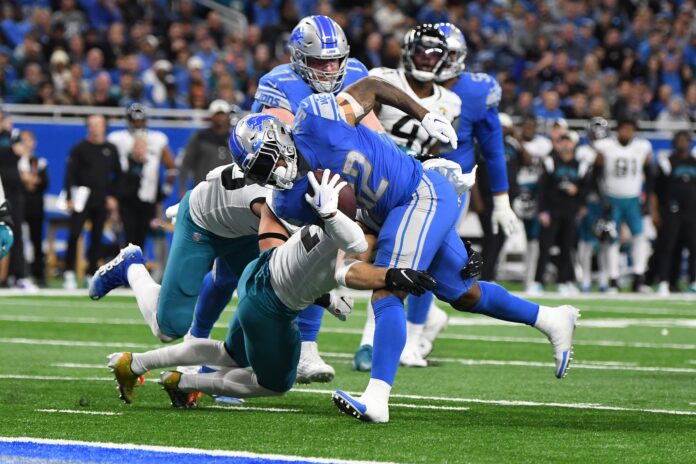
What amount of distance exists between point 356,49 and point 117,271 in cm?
1309

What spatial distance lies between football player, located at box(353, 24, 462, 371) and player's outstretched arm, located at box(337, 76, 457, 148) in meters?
1.73

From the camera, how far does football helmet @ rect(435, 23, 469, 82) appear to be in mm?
8562

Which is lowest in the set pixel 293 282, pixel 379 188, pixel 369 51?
pixel 369 51

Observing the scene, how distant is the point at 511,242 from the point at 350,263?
42.4ft

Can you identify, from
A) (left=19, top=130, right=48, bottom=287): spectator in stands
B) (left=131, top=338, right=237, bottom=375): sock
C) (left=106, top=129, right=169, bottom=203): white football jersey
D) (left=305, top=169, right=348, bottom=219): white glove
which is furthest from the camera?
(left=19, top=130, right=48, bottom=287): spectator in stands

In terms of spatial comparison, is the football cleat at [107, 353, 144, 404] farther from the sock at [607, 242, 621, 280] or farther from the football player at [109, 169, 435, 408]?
the sock at [607, 242, 621, 280]

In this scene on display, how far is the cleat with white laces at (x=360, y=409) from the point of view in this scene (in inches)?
219

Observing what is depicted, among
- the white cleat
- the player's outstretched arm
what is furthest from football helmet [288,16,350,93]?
the white cleat

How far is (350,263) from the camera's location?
5.65 m

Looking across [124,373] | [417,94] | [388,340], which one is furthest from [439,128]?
[417,94]

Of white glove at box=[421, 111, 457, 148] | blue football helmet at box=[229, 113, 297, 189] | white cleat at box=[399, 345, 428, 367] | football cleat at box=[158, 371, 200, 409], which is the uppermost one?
white glove at box=[421, 111, 457, 148]

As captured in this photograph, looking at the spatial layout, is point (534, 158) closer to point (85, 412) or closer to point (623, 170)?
point (623, 170)

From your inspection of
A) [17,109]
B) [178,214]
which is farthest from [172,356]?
[17,109]

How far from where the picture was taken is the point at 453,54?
28.3 feet
